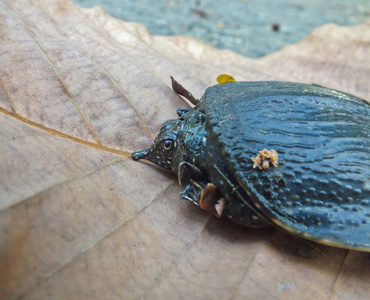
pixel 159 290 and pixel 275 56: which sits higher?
pixel 275 56

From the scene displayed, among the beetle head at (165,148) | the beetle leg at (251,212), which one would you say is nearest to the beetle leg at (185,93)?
the beetle head at (165,148)

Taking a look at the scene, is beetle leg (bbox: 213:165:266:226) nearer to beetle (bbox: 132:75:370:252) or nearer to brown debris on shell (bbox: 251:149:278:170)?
beetle (bbox: 132:75:370:252)

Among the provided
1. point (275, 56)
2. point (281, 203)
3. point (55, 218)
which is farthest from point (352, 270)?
point (275, 56)

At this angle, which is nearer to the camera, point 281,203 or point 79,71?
point 281,203

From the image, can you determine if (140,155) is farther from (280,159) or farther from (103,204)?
(280,159)

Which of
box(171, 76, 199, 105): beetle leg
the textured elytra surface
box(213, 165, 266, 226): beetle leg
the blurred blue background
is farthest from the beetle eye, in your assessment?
the blurred blue background

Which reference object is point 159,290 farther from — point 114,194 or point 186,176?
point 186,176

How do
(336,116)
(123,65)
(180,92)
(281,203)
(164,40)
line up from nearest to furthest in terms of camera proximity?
(281,203)
(336,116)
(180,92)
(123,65)
(164,40)
